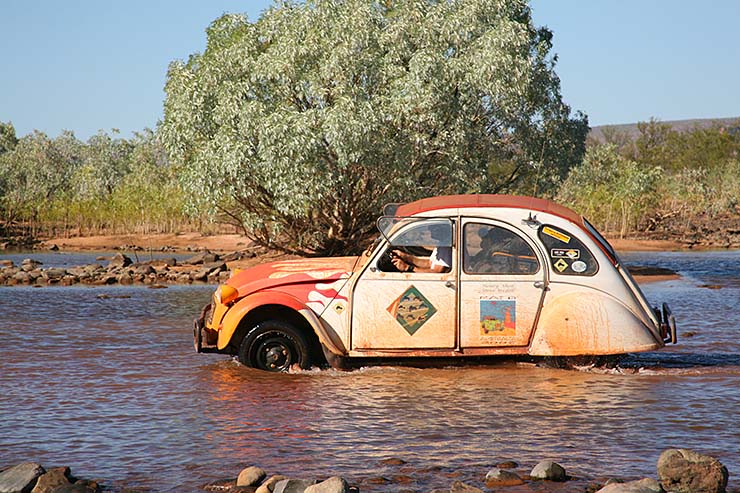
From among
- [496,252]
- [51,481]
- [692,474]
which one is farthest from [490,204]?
[51,481]

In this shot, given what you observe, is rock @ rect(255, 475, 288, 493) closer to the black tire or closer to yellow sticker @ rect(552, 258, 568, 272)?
the black tire

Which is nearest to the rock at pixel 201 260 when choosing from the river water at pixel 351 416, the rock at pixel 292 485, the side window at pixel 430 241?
the river water at pixel 351 416

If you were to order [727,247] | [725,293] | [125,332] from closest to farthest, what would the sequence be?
[125,332] < [725,293] < [727,247]

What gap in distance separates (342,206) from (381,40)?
438 centimetres

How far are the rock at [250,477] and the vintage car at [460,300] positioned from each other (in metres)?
3.87

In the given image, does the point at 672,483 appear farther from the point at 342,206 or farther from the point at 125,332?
the point at 342,206

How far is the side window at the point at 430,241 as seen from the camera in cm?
1083

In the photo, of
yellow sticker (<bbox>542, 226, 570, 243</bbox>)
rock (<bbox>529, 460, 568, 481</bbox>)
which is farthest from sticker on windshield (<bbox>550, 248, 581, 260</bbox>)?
rock (<bbox>529, 460, 568, 481</bbox>)

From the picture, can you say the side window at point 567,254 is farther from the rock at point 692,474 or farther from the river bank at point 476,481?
the rock at point 692,474

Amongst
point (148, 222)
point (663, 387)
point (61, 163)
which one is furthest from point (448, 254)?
point (61, 163)

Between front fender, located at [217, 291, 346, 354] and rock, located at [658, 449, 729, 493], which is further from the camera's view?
front fender, located at [217, 291, 346, 354]

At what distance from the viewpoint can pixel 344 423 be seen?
8.78 meters

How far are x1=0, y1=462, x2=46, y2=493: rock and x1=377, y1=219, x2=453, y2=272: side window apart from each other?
189 inches

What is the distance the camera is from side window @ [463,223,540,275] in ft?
Answer: 35.3
